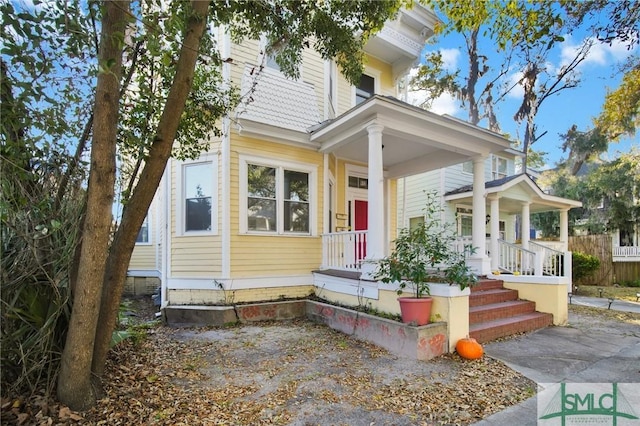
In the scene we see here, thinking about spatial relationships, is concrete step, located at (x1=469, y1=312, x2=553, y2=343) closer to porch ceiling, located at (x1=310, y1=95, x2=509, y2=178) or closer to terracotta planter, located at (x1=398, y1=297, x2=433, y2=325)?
terracotta planter, located at (x1=398, y1=297, x2=433, y2=325)

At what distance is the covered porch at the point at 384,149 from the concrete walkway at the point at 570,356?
2.00 meters

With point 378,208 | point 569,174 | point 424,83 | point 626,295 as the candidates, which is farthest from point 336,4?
point 569,174

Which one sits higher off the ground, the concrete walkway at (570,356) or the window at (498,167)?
the window at (498,167)

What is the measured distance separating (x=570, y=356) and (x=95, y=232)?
590 cm

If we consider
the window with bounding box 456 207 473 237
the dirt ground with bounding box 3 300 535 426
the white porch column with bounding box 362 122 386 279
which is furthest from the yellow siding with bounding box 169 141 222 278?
the window with bounding box 456 207 473 237

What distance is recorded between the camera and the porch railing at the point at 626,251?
16359 millimetres

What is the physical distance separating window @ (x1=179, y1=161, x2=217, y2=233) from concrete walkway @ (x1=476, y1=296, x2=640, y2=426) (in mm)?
5526

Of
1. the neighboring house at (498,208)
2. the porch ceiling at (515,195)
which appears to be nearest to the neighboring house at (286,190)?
the neighboring house at (498,208)

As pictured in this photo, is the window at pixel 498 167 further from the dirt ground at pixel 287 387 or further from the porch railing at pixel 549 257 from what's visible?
the dirt ground at pixel 287 387

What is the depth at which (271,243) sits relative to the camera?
709 cm

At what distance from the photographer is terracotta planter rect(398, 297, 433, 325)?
466 cm

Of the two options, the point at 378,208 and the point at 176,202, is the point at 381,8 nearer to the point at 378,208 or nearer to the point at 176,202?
the point at 378,208

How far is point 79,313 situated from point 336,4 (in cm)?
518

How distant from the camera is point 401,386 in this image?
3625mm
